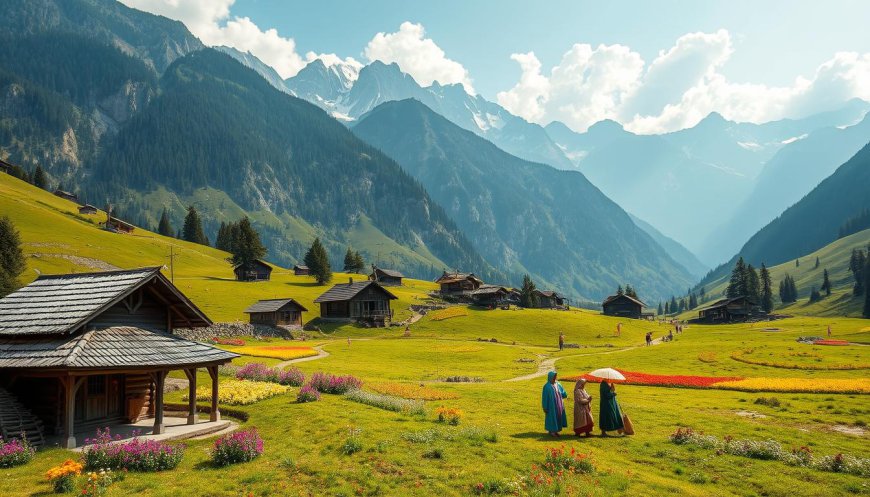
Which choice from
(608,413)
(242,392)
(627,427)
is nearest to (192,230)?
(242,392)

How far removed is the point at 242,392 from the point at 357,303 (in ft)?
222

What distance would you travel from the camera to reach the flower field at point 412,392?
32.4m

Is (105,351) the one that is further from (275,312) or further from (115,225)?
(115,225)

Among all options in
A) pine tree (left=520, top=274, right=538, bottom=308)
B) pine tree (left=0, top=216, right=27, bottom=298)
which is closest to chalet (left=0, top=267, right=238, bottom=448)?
pine tree (left=0, top=216, right=27, bottom=298)

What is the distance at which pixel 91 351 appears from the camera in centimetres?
2227

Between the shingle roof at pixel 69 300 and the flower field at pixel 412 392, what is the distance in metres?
12.4

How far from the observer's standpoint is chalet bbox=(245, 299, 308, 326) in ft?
288

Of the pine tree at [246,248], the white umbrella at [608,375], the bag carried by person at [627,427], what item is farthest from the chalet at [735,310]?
the bag carried by person at [627,427]

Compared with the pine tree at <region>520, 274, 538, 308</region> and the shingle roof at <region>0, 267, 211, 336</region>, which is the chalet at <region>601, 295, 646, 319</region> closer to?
the pine tree at <region>520, 274, 538, 308</region>

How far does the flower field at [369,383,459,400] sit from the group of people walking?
10.7 meters

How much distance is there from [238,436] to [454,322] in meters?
80.8

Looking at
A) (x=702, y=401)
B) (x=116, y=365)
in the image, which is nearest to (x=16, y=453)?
(x=116, y=365)

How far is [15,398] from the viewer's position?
904 inches

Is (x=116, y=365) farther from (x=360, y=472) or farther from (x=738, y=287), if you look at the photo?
(x=738, y=287)
